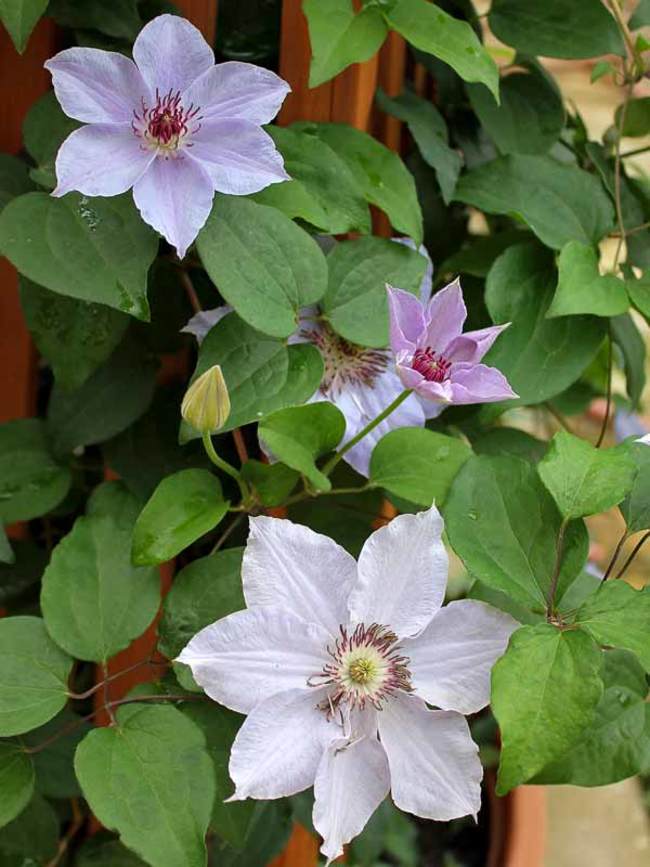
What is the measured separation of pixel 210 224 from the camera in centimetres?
64

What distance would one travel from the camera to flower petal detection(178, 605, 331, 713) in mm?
553

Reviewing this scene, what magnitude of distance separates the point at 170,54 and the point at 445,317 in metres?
0.20

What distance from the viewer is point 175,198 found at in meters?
0.61

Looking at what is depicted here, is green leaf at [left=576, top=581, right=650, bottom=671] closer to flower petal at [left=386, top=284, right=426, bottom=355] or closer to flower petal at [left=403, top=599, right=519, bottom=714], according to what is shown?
flower petal at [left=403, top=599, right=519, bottom=714]

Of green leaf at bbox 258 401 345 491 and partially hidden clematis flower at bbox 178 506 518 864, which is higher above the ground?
green leaf at bbox 258 401 345 491

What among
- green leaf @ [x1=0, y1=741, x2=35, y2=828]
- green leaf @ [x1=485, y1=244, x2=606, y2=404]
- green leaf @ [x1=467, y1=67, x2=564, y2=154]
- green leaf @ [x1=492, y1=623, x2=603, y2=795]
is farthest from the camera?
green leaf @ [x1=467, y1=67, x2=564, y2=154]

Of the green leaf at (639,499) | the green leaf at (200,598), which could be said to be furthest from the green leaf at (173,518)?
the green leaf at (639,499)

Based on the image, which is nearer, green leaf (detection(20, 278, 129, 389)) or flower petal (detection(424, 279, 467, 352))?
flower petal (detection(424, 279, 467, 352))

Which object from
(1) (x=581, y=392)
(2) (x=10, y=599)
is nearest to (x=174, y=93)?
(2) (x=10, y=599)

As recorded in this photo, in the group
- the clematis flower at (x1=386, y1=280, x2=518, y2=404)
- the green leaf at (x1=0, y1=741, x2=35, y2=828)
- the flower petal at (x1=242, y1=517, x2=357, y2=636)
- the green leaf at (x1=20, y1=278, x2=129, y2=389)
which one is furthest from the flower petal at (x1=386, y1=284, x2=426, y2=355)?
the green leaf at (x1=0, y1=741, x2=35, y2=828)

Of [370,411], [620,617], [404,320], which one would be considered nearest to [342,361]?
[370,411]

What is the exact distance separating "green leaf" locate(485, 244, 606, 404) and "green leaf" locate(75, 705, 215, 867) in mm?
305

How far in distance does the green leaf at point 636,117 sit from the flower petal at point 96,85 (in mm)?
446

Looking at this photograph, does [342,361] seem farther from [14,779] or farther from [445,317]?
[14,779]
